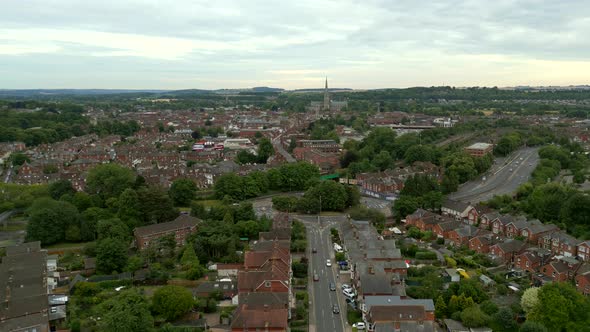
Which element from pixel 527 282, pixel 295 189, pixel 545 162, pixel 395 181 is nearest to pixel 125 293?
pixel 527 282

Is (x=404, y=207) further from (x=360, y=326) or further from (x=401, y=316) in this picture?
(x=401, y=316)

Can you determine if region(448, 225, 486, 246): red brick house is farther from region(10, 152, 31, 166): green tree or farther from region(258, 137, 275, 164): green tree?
region(10, 152, 31, 166): green tree

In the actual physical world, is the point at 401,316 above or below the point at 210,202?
above

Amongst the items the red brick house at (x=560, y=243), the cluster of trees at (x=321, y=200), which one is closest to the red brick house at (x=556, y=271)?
the red brick house at (x=560, y=243)

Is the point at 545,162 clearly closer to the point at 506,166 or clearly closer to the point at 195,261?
the point at 506,166

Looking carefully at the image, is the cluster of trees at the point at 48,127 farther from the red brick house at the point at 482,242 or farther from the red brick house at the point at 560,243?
the red brick house at the point at 560,243

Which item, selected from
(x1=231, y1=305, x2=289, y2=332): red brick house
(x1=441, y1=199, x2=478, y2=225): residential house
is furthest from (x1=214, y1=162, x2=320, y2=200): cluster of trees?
(x1=231, y1=305, x2=289, y2=332): red brick house

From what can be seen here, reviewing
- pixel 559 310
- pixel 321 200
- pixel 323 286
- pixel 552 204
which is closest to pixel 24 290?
pixel 323 286
